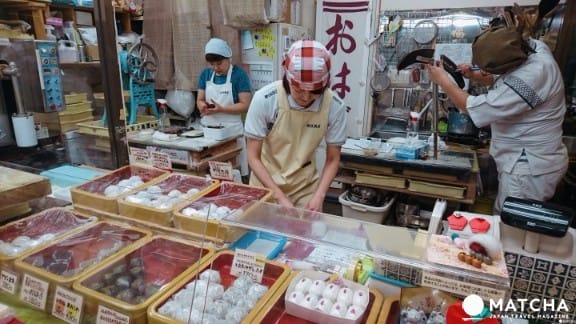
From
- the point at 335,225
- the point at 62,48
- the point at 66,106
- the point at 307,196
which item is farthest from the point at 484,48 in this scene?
the point at 62,48

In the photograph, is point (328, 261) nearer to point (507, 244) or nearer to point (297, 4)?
point (507, 244)

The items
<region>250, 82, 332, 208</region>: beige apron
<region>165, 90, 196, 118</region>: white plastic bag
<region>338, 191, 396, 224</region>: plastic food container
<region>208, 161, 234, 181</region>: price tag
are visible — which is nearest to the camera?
<region>208, 161, 234, 181</region>: price tag

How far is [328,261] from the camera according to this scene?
1151 millimetres

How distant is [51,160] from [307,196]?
1518 mm

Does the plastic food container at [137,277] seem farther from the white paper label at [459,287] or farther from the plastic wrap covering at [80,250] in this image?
the white paper label at [459,287]

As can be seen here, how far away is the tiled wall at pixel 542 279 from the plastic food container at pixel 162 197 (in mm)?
1126

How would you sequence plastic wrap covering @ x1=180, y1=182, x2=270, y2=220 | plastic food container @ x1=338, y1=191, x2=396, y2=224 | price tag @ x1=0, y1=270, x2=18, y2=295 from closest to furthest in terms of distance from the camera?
price tag @ x1=0, y1=270, x2=18, y2=295 → plastic wrap covering @ x1=180, y1=182, x2=270, y2=220 → plastic food container @ x1=338, y1=191, x2=396, y2=224

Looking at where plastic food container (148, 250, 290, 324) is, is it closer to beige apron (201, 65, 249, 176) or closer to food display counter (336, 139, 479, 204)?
food display counter (336, 139, 479, 204)

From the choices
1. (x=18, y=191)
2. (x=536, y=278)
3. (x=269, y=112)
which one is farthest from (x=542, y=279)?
(x=18, y=191)

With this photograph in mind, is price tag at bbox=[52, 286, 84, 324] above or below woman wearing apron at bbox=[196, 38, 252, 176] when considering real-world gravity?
below

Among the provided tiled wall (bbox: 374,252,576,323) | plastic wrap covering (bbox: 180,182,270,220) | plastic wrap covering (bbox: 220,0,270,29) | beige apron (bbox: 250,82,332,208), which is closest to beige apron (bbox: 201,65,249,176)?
plastic wrap covering (bbox: 220,0,270,29)

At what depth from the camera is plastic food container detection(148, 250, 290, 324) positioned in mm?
903

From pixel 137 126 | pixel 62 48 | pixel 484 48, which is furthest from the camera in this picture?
pixel 137 126

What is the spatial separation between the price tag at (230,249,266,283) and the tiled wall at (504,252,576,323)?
71 cm
